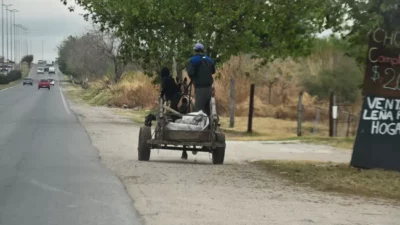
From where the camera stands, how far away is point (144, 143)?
16.7 m

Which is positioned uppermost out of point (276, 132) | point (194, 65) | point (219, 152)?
point (194, 65)

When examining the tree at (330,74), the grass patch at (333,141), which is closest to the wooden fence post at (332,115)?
the grass patch at (333,141)

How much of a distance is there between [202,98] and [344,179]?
3.90 meters

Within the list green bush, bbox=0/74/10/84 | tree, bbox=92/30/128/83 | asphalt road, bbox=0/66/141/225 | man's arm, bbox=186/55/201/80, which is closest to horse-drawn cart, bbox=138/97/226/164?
man's arm, bbox=186/55/201/80

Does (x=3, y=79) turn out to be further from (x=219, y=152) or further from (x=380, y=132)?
(x=380, y=132)

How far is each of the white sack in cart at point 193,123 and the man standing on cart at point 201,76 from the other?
433 millimetres

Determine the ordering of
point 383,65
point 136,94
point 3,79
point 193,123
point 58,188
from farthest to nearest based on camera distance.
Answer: point 3,79 < point 136,94 < point 193,123 < point 383,65 < point 58,188

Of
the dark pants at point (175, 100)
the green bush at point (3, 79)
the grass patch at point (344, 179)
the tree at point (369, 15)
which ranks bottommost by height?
the green bush at point (3, 79)

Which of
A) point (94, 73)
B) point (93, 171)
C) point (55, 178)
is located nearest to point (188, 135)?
point (93, 171)

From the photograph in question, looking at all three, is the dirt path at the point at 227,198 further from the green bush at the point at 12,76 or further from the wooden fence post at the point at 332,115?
the green bush at the point at 12,76

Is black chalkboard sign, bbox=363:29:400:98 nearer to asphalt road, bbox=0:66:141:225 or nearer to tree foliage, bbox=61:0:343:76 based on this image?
asphalt road, bbox=0:66:141:225

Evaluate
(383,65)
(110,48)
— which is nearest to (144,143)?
(383,65)

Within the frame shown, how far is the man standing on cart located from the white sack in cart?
43cm

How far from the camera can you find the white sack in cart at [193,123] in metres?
16.3
